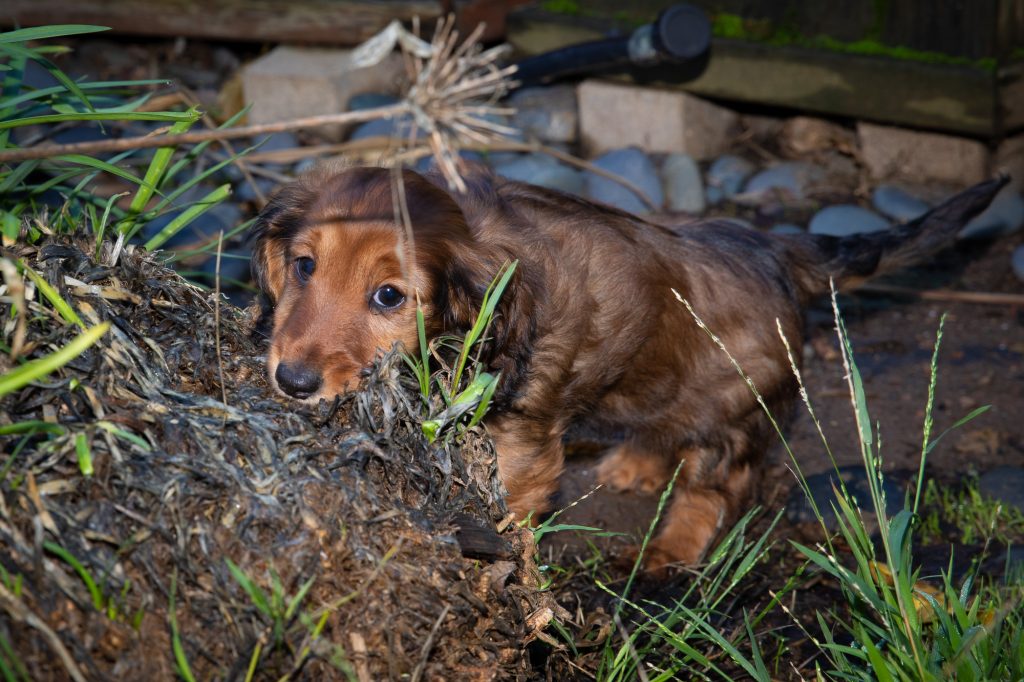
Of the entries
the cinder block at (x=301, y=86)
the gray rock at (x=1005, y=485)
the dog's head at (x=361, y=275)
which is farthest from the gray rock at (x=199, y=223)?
the gray rock at (x=1005, y=485)

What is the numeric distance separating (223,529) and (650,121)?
4.24 meters

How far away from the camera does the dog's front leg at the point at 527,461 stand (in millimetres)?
2760

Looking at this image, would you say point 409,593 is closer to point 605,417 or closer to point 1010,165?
point 605,417

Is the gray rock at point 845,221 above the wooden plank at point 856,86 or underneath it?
underneath

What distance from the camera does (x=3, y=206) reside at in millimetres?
2342

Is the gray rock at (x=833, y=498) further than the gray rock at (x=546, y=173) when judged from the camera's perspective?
No

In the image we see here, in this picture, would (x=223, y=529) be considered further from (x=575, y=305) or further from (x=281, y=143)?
(x=281, y=143)

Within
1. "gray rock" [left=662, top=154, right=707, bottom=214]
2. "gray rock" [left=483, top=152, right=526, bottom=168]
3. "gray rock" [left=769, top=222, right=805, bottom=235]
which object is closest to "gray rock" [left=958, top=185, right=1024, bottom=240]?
"gray rock" [left=769, top=222, right=805, bottom=235]

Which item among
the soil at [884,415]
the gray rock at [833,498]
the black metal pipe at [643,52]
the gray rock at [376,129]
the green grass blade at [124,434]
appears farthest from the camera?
the gray rock at [376,129]

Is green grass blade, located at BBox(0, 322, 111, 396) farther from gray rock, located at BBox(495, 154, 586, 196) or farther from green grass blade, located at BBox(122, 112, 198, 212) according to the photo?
gray rock, located at BBox(495, 154, 586, 196)

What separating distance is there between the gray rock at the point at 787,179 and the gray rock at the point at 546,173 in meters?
0.90

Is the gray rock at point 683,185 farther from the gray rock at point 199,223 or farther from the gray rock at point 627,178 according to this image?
the gray rock at point 199,223

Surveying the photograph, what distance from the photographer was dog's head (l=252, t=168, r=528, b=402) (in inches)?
88.0

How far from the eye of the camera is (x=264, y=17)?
577 centimetres
